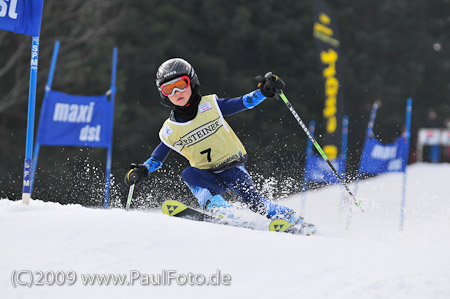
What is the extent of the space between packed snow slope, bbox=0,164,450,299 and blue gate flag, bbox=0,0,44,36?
145 cm

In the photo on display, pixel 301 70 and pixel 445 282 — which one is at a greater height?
pixel 301 70

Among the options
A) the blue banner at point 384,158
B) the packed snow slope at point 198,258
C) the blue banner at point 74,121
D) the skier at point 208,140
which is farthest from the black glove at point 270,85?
the blue banner at point 384,158

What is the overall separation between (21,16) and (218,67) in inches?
597

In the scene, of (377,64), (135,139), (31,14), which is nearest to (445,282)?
(31,14)

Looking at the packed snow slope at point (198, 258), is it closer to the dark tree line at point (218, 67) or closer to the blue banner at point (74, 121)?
the blue banner at point (74, 121)

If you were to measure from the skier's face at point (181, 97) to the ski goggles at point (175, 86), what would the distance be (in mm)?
22

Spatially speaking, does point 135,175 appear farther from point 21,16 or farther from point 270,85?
point 21,16

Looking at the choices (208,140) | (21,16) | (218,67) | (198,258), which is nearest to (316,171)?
(208,140)

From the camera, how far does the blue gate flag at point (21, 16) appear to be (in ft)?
14.8

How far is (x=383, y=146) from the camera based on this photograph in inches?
306

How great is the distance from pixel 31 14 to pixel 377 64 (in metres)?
23.4

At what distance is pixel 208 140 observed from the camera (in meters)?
4.52

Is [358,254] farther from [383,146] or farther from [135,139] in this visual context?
[135,139]

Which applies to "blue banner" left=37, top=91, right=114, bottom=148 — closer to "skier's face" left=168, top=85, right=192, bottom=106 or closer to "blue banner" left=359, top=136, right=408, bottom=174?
"skier's face" left=168, top=85, right=192, bottom=106
